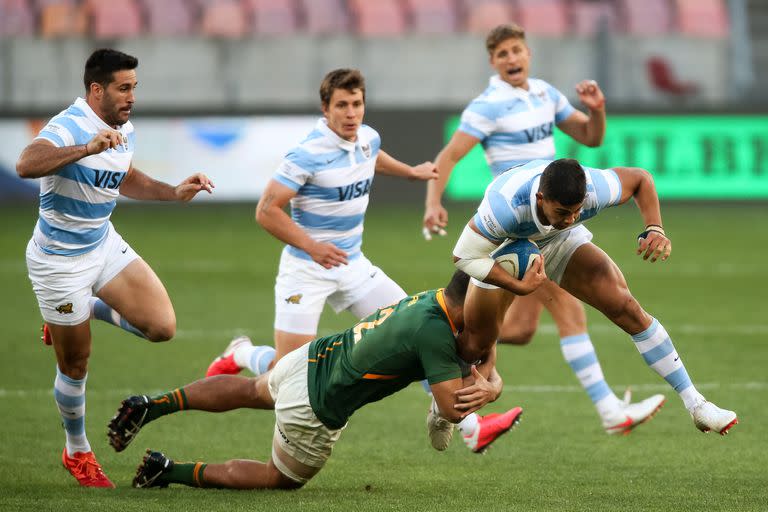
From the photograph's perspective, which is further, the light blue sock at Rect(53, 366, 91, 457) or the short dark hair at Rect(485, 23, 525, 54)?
the short dark hair at Rect(485, 23, 525, 54)

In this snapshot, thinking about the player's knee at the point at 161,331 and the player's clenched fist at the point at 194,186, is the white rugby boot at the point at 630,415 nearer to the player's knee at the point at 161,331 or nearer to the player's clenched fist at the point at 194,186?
the player's knee at the point at 161,331

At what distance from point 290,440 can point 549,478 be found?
56.6 inches

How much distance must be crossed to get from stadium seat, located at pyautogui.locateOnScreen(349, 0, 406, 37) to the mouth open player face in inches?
489

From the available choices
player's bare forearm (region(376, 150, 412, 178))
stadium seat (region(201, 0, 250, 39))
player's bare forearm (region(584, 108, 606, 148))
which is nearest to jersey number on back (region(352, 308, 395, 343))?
player's bare forearm (region(376, 150, 412, 178))

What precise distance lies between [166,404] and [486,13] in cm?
1597

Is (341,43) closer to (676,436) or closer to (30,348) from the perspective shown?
(30,348)

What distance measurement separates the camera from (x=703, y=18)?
70.6 ft

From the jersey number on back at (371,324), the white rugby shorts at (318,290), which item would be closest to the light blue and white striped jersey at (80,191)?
the white rugby shorts at (318,290)

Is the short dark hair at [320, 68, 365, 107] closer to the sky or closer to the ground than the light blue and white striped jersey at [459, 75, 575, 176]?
closer to the sky

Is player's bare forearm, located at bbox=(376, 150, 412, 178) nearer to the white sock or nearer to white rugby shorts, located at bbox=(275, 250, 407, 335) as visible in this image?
white rugby shorts, located at bbox=(275, 250, 407, 335)

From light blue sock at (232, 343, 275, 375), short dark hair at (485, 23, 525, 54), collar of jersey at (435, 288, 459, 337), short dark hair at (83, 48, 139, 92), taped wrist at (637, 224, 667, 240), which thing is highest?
short dark hair at (83, 48, 139, 92)

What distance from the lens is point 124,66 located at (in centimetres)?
702

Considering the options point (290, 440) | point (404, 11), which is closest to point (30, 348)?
point (290, 440)

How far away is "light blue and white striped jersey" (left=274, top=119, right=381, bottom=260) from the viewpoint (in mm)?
7625
